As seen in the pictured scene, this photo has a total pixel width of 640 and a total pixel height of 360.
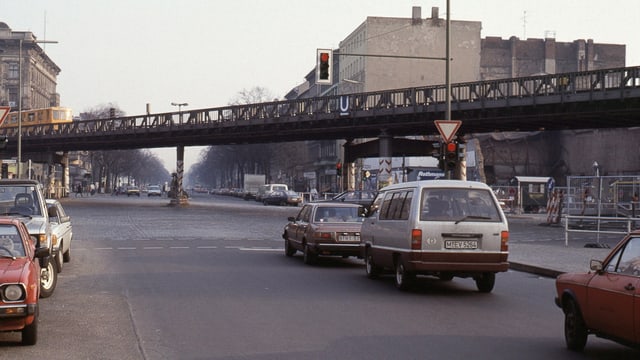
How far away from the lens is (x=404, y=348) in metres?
9.40

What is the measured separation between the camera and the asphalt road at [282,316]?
30.5ft

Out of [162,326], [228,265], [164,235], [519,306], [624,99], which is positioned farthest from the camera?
[624,99]

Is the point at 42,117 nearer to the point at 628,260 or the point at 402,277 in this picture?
the point at 402,277

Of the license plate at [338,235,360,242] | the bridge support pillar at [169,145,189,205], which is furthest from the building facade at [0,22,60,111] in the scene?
the license plate at [338,235,360,242]

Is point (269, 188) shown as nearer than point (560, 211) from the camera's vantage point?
No

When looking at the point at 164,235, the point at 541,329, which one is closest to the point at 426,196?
the point at 541,329

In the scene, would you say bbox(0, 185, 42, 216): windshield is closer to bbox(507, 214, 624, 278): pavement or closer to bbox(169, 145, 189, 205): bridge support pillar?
bbox(507, 214, 624, 278): pavement

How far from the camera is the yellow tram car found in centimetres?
8769

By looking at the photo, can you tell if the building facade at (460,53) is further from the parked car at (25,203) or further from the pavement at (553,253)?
the parked car at (25,203)

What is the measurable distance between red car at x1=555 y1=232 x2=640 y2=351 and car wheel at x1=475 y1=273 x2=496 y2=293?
18.6 ft

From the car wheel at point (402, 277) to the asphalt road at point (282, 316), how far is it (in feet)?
0.82

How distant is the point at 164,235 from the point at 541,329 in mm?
22810

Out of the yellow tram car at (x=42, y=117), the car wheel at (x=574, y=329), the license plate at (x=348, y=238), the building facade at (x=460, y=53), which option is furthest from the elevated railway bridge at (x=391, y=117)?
the building facade at (x=460, y=53)

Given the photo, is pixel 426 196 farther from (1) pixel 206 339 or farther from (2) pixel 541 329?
(1) pixel 206 339
